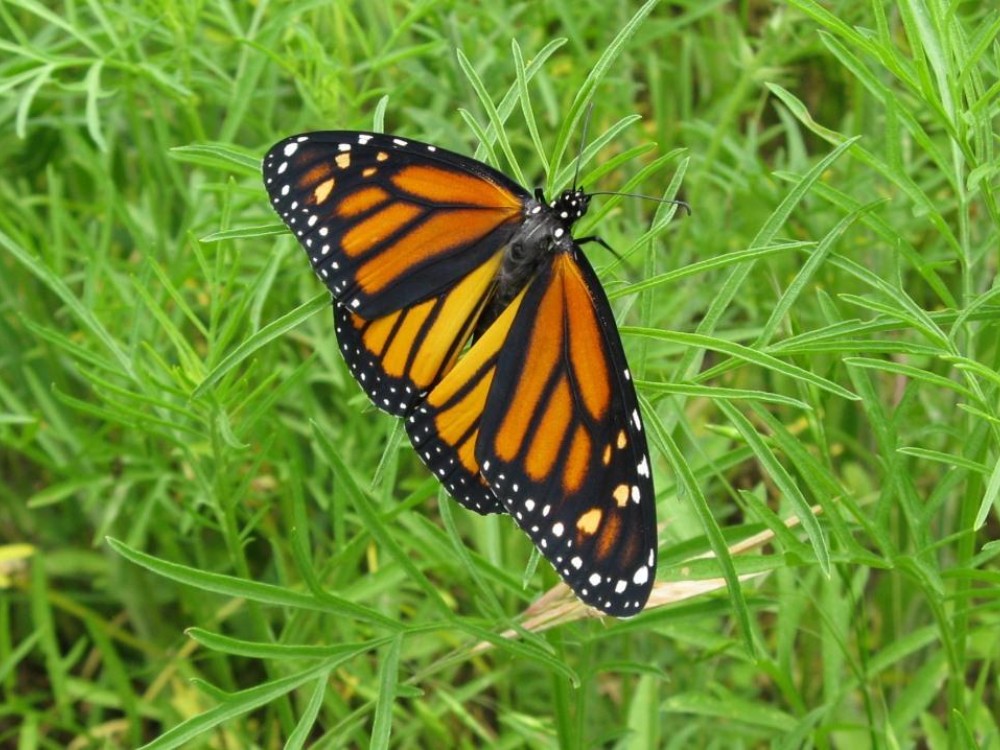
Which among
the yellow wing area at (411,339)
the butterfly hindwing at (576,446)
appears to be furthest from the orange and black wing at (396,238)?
the butterfly hindwing at (576,446)

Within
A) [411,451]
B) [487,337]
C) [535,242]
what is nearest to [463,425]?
[487,337]

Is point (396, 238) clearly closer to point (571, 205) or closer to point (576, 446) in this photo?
point (571, 205)

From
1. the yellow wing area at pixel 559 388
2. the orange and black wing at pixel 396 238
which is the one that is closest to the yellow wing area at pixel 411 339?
the orange and black wing at pixel 396 238

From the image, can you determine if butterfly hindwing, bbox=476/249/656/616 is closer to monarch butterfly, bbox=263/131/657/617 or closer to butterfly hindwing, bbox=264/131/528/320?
monarch butterfly, bbox=263/131/657/617

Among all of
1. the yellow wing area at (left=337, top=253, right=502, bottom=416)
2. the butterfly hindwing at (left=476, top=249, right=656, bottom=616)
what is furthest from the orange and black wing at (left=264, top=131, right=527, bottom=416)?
the butterfly hindwing at (left=476, top=249, right=656, bottom=616)

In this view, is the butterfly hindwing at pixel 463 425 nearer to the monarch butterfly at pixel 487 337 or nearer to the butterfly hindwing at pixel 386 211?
the monarch butterfly at pixel 487 337

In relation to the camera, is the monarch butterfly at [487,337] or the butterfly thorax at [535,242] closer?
the monarch butterfly at [487,337]

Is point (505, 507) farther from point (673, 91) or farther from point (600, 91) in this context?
point (673, 91)

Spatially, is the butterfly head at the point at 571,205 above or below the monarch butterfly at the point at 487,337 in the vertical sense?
above
